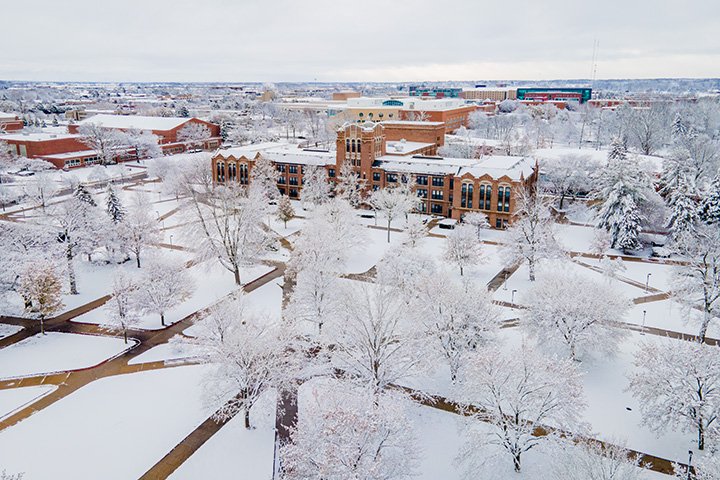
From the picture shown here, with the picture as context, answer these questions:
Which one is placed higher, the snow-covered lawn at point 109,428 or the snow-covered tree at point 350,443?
the snow-covered tree at point 350,443

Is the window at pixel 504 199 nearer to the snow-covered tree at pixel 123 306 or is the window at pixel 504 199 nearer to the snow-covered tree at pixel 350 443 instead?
the snow-covered tree at pixel 123 306

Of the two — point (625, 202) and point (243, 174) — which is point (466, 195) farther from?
point (243, 174)

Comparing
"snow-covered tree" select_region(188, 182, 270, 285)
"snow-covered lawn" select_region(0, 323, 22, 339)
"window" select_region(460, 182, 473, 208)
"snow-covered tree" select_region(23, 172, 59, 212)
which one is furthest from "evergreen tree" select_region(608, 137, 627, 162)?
"snow-covered tree" select_region(23, 172, 59, 212)

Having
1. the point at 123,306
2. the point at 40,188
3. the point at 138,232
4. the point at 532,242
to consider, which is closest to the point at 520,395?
the point at 532,242

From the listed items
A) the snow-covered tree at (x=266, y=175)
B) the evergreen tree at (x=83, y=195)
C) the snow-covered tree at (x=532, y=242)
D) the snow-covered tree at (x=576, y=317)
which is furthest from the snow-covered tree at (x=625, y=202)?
the evergreen tree at (x=83, y=195)

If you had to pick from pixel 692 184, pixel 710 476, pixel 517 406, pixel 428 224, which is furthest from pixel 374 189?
pixel 710 476

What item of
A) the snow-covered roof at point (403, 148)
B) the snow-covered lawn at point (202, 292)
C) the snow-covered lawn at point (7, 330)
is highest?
the snow-covered roof at point (403, 148)

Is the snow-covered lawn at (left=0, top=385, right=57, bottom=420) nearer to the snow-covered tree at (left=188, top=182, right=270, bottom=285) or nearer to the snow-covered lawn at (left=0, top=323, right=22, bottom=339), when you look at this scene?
the snow-covered lawn at (left=0, top=323, right=22, bottom=339)
